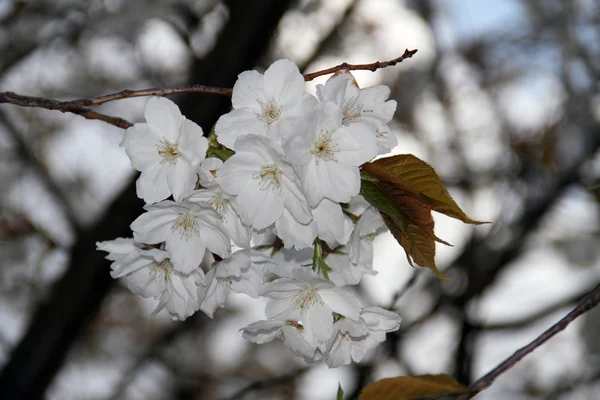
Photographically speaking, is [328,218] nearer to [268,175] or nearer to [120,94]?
[268,175]

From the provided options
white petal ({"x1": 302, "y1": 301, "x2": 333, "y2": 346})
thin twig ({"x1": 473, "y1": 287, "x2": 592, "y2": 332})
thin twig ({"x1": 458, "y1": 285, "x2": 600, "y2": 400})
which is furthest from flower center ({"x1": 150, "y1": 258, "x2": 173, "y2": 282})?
thin twig ({"x1": 473, "y1": 287, "x2": 592, "y2": 332})

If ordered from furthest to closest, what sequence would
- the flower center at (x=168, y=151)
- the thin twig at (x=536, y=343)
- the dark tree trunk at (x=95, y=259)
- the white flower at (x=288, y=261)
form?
the dark tree trunk at (x=95, y=259) < the white flower at (x=288, y=261) < the flower center at (x=168, y=151) < the thin twig at (x=536, y=343)

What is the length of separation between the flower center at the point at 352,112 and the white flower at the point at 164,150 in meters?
0.21

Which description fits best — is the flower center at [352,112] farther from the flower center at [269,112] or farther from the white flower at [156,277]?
the white flower at [156,277]

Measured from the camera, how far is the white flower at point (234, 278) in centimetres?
87

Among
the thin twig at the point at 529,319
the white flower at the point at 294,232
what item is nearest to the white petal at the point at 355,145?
the white flower at the point at 294,232

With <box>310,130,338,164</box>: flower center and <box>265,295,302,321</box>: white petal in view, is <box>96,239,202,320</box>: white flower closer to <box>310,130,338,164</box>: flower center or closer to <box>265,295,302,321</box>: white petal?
<box>265,295,302,321</box>: white petal

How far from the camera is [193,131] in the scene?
2.62 ft

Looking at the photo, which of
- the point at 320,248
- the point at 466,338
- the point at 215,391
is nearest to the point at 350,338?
the point at 320,248

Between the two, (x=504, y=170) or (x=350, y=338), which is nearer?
(x=350, y=338)

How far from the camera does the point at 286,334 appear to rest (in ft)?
2.88

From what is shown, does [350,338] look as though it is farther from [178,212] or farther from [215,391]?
[215,391]

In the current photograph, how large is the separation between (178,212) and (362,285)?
2622 millimetres

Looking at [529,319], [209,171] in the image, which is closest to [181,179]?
[209,171]
